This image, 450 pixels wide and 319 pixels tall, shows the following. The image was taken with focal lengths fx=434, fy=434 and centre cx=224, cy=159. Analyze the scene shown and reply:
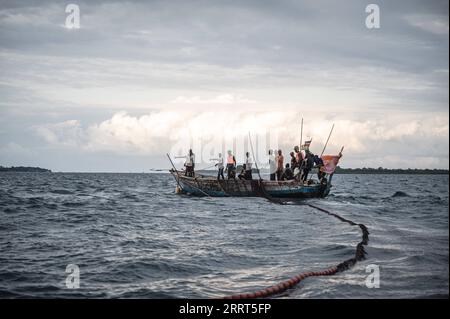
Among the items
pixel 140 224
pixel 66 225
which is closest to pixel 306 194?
pixel 140 224

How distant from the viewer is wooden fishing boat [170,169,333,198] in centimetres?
2955

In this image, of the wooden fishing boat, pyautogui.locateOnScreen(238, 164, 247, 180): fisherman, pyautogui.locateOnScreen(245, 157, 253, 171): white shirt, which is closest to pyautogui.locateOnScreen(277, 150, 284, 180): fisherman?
the wooden fishing boat

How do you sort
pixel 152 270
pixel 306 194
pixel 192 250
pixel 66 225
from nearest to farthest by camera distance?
pixel 152 270 < pixel 192 250 < pixel 66 225 < pixel 306 194

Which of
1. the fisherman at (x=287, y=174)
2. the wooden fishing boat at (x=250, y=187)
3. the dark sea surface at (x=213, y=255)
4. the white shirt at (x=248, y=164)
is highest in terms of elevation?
the white shirt at (x=248, y=164)

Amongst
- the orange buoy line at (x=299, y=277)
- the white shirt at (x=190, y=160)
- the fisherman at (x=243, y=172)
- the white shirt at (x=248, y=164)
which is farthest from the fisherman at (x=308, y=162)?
the orange buoy line at (x=299, y=277)

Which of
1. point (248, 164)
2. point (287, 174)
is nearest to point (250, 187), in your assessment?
point (248, 164)

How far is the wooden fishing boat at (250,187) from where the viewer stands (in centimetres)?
2955

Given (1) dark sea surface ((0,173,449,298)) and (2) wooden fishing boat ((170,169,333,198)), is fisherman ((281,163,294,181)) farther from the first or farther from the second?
(1) dark sea surface ((0,173,449,298))

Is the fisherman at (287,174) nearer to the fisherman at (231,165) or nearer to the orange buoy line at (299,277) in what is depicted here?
the fisherman at (231,165)

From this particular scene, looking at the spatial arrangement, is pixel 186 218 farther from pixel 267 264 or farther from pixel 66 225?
pixel 267 264

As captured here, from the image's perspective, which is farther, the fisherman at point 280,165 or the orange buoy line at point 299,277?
the fisherman at point 280,165
